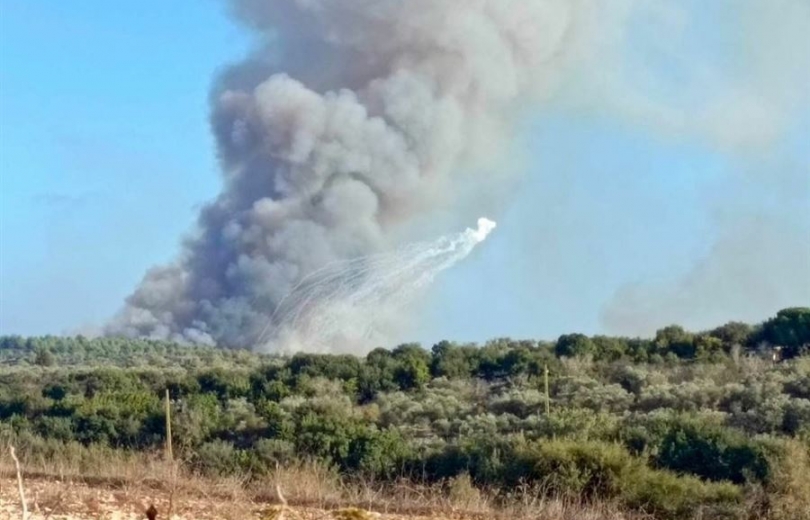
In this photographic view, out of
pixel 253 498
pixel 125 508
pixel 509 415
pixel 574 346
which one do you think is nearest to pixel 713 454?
pixel 509 415

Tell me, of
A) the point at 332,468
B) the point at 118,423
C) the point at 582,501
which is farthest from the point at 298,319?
the point at 582,501

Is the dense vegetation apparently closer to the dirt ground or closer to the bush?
the bush

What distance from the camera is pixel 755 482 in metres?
11.6

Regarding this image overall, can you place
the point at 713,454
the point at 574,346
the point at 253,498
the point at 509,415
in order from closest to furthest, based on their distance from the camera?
the point at 253,498 < the point at 713,454 < the point at 509,415 < the point at 574,346

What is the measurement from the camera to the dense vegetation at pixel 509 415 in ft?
38.5

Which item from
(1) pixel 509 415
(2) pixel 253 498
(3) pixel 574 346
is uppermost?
(3) pixel 574 346

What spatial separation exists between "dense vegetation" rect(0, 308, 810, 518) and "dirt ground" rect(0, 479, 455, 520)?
378cm

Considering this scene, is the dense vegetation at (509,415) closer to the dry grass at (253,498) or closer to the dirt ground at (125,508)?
the dry grass at (253,498)

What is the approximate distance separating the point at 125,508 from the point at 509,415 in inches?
395

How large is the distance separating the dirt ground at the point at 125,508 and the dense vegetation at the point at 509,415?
3782 mm

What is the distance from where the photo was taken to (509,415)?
56.0 feet

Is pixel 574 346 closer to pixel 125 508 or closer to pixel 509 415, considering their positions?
pixel 509 415

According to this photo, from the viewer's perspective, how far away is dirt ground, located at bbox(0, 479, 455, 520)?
22.8 ft

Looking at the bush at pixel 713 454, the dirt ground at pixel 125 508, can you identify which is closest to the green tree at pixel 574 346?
the bush at pixel 713 454
